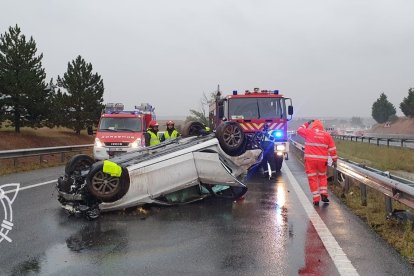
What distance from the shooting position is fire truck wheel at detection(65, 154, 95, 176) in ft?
26.2

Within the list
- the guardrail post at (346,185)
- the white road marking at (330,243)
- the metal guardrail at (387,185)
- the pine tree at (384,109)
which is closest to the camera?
the white road marking at (330,243)

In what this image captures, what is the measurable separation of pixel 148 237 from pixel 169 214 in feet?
4.80

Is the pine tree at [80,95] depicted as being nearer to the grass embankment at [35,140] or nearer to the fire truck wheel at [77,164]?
the grass embankment at [35,140]

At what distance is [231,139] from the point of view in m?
8.45

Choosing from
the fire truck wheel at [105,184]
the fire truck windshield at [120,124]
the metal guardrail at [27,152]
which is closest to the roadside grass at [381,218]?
the fire truck wheel at [105,184]

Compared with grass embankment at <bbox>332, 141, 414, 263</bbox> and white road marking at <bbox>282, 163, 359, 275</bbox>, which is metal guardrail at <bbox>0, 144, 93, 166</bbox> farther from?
grass embankment at <bbox>332, 141, 414, 263</bbox>

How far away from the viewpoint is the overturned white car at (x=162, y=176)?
6.87 meters

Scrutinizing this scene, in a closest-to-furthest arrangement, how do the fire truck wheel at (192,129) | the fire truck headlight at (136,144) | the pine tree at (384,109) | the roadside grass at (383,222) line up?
1. the roadside grass at (383,222)
2. the fire truck wheel at (192,129)
3. the fire truck headlight at (136,144)
4. the pine tree at (384,109)

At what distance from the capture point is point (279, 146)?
45.3ft

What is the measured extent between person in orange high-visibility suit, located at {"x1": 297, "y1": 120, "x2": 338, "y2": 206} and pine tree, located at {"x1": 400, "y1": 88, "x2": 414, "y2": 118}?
81.3 meters

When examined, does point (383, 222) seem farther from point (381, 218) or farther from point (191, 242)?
point (191, 242)

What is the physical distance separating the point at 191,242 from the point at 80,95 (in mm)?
31026

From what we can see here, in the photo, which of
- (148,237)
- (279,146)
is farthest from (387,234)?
(279,146)

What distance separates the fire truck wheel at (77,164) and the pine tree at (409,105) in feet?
273
